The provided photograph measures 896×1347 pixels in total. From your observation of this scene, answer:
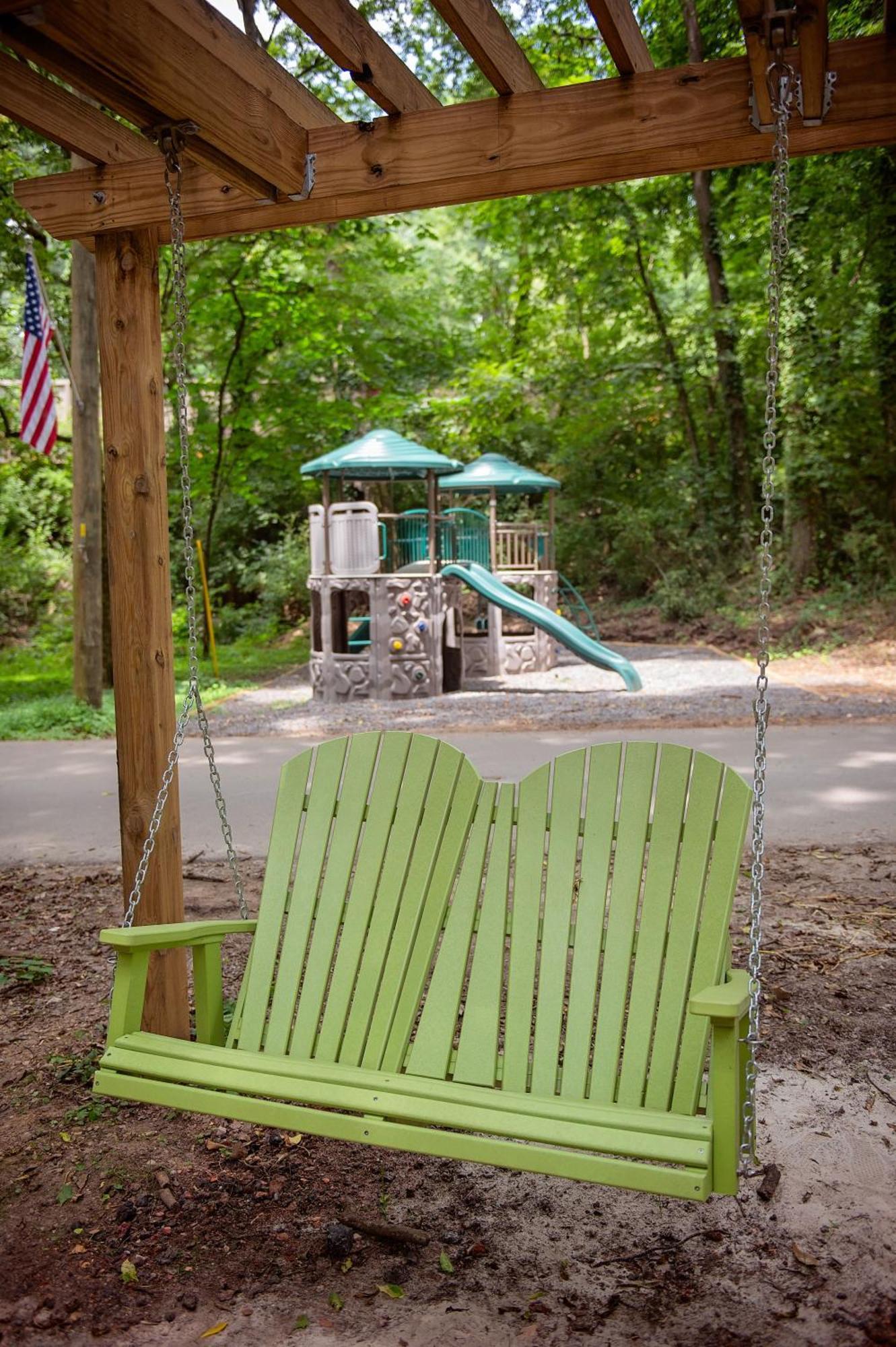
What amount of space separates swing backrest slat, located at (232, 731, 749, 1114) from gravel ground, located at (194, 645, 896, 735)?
6.48 meters

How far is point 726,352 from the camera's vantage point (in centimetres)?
1823

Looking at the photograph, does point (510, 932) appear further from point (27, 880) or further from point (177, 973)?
point (27, 880)

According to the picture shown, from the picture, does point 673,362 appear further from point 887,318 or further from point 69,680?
point 69,680

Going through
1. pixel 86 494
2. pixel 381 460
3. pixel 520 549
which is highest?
pixel 381 460

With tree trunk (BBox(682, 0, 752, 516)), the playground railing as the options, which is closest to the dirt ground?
the playground railing

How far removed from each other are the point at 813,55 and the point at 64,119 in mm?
1976

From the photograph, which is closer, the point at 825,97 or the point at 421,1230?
the point at 421,1230

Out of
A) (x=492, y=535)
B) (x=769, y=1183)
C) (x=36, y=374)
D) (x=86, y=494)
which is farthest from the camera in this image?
(x=492, y=535)

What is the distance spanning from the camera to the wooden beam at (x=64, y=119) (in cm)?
295

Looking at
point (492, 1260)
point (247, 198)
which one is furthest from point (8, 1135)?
point (247, 198)

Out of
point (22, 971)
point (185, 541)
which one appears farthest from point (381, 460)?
point (185, 541)

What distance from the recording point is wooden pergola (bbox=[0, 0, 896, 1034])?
2.55m

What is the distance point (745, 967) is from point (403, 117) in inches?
120

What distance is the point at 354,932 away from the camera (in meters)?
2.92
